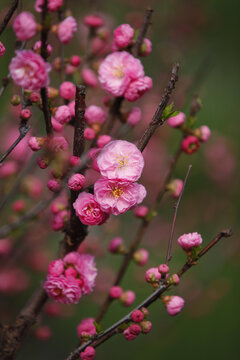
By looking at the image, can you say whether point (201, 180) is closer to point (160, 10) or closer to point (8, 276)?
point (160, 10)

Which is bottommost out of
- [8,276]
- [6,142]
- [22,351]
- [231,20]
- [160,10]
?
[22,351]

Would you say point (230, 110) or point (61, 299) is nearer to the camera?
point (61, 299)

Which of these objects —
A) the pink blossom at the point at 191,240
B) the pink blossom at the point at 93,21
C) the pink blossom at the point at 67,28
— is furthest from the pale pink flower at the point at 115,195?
the pink blossom at the point at 93,21

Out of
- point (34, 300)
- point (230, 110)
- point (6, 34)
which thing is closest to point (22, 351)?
point (34, 300)

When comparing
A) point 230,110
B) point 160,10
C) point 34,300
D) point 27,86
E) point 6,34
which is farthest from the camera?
point 230,110

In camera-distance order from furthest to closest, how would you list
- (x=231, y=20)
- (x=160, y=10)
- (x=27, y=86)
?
1. (x=231, y=20)
2. (x=160, y=10)
3. (x=27, y=86)

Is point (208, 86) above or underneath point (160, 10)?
above
